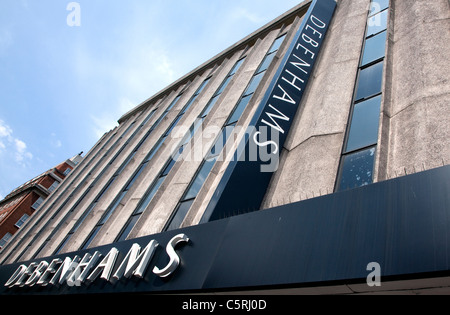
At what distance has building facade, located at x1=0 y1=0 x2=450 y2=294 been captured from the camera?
3.77 meters

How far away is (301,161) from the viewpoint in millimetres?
7059

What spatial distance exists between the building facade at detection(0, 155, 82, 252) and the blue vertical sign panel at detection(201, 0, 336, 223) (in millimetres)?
41863

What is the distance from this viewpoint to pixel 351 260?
10.5ft

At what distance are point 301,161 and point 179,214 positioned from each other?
4.25m

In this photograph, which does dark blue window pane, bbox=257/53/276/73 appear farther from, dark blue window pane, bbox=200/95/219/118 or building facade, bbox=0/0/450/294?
dark blue window pane, bbox=200/95/219/118

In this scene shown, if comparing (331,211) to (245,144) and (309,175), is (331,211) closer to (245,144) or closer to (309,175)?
(309,175)

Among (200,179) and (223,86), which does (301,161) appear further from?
(223,86)

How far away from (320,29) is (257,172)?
7.88m

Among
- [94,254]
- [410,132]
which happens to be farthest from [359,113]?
[94,254]

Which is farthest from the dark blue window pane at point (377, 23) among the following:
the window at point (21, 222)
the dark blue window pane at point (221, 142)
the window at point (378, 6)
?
the window at point (21, 222)

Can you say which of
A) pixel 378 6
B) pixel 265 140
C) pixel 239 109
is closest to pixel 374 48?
pixel 378 6

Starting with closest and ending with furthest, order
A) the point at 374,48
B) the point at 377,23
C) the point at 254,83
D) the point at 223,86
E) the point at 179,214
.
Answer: the point at 374,48
the point at 179,214
the point at 377,23
the point at 254,83
the point at 223,86

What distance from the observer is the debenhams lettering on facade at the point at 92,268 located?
5395mm

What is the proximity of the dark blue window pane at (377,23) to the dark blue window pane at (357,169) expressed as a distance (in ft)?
19.1
